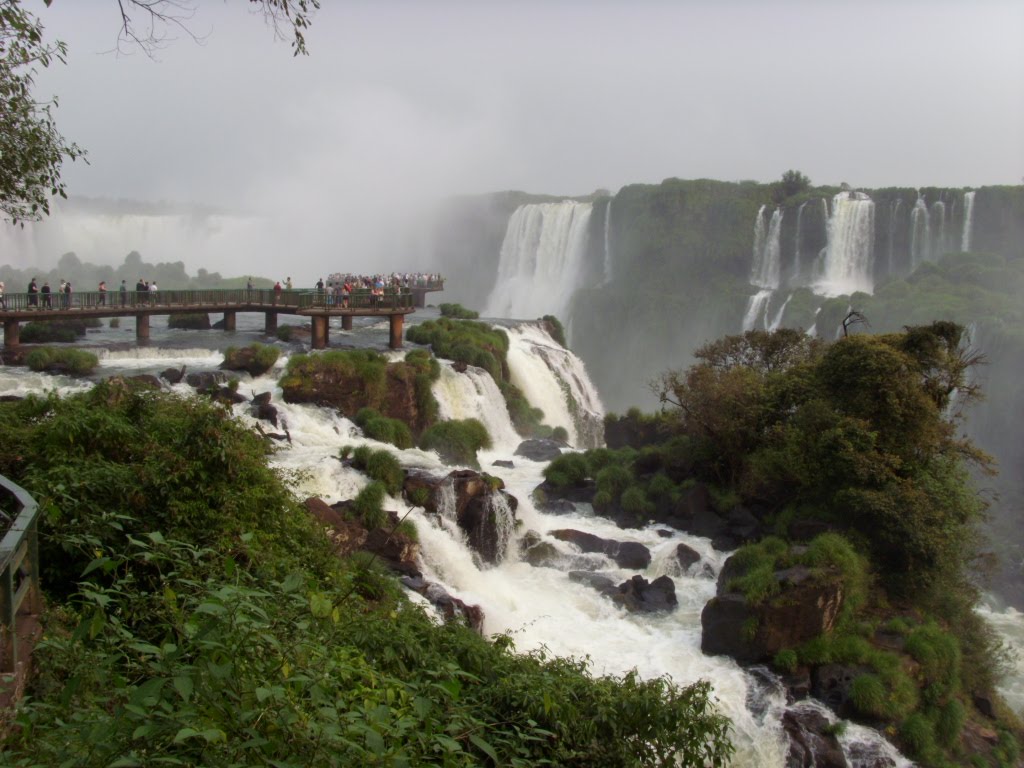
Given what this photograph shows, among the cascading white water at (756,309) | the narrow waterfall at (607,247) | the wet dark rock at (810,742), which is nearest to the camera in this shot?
the wet dark rock at (810,742)

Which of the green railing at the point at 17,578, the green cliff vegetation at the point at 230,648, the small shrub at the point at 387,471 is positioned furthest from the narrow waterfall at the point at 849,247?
the green railing at the point at 17,578

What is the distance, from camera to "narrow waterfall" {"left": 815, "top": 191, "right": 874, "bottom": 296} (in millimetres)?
42875

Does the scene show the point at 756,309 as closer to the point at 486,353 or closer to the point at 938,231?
the point at 938,231

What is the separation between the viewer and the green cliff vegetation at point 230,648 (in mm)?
3156

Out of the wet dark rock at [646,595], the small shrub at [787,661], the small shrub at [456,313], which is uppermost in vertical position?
the small shrub at [456,313]

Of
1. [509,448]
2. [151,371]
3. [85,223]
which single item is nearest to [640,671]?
[509,448]

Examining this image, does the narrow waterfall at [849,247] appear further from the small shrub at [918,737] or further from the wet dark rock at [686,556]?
the small shrub at [918,737]

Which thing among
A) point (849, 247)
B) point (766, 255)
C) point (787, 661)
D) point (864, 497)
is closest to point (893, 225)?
point (849, 247)

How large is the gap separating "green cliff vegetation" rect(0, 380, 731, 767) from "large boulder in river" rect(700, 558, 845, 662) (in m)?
4.60

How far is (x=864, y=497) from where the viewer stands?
14.1m

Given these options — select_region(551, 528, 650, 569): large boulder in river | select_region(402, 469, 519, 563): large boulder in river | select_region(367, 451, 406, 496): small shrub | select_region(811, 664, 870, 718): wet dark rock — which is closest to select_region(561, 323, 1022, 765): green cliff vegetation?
select_region(811, 664, 870, 718): wet dark rock

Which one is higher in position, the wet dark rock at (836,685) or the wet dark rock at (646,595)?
the wet dark rock at (646,595)

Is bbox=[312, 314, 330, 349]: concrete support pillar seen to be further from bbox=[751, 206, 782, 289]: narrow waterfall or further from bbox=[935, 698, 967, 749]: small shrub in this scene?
bbox=[751, 206, 782, 289]: narrow waterfall

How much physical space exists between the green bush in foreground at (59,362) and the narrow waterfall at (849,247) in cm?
3504
